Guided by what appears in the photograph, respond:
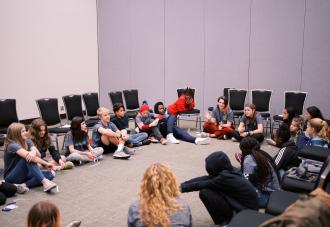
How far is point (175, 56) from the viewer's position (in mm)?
9539

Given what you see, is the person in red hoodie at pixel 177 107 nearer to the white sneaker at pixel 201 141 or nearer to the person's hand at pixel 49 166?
the white sneaker at pixel 201 141

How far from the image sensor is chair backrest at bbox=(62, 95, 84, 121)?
690cm

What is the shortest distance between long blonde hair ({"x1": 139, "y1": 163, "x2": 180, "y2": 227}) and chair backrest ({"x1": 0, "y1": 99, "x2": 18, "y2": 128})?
4503 mm

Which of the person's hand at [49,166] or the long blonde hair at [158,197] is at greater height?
the long blonde hair at [158,197]

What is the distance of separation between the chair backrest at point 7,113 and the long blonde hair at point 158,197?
14.8 ft

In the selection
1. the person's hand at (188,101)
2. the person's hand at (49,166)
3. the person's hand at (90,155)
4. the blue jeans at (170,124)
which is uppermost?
the person's hand at (188,101)

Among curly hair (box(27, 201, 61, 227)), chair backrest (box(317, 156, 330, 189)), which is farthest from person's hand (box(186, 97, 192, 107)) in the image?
curly hair (box(27, 201, 61, 227))

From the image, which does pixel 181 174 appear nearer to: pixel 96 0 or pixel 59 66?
pixel 59 66

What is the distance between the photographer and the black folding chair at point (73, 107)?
22.6 ft

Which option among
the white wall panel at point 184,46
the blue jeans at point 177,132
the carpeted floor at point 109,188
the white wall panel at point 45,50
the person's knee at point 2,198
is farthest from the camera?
the white wall panel at point 184,46

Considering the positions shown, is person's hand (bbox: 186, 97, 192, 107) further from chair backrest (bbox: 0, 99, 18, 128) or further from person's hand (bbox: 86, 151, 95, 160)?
chair backrest (bbox: 0, 99, 18, 128)

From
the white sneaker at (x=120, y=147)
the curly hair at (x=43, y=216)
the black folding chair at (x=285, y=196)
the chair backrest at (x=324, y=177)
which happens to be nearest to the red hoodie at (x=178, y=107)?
the white sneaker at (x=120, y=147)

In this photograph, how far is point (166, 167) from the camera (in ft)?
7.81

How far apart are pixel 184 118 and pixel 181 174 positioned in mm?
4809
